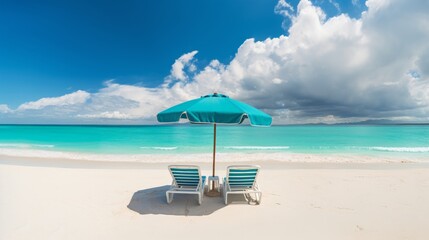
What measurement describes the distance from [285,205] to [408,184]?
4498 mm

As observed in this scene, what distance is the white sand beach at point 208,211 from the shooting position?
356cm

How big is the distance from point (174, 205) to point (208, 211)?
799mm

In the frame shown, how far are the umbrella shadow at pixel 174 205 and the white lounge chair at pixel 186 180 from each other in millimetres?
171

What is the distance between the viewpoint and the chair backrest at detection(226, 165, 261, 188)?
15.1 ft

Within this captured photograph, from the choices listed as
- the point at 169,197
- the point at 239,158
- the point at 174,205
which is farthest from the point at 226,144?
the point at 174,205

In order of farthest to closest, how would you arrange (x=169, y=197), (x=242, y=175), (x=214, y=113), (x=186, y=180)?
(x=169, y=197)
(x=186, y=180)
(x=242, y=175)
(x=214, y=113)

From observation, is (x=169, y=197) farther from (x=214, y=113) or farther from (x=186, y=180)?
(x=214, y=113)

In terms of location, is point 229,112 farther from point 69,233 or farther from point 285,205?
point 69,233

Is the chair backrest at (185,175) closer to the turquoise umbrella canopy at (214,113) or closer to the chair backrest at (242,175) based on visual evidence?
the chair backrest at (242,175)

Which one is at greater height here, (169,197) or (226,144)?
(169,197)

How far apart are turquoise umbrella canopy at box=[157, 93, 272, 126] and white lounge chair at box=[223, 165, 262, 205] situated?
1052mm

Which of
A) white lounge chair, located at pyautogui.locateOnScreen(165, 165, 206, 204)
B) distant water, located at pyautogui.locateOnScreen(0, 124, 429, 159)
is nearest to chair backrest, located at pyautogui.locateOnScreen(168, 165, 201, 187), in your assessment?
white lounge chair, located at pyautogui.locateOnScreen(165, 165, 206, 204)

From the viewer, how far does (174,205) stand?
15.5ft

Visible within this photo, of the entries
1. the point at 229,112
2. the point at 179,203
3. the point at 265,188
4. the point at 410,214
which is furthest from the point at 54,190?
the point at 410,214
